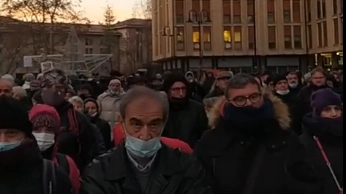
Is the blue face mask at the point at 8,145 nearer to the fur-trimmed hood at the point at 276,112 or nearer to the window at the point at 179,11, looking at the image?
the fur-trimmed hood at the point at 276,112

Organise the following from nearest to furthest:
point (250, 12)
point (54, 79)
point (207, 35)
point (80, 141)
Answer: point (80, 141)
point (54, 79)
point (207, 35)
point (250, 12)

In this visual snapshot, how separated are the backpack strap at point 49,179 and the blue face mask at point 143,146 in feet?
1.60

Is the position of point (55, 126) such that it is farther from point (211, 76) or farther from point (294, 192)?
point (211, 76)

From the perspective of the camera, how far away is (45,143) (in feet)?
14.5

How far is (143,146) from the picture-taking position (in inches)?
129

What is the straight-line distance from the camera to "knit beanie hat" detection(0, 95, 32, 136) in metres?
3.60

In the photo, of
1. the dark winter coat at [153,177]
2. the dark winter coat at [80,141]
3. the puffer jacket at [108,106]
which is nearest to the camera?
the dark winter coat at [153,177]

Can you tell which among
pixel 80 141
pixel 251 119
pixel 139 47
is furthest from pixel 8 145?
pixel 139 47

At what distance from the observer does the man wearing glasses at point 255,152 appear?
4.09 metres

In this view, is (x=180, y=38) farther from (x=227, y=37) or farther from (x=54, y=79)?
(x=54, y=79)

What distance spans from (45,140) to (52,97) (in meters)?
2.10

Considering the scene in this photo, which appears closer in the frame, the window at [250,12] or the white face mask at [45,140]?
the white face mask at [45,140]

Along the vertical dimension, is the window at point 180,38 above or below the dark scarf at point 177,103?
above

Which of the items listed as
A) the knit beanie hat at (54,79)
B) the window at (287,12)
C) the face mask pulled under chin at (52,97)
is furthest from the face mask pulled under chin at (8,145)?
the window at (287,12)
